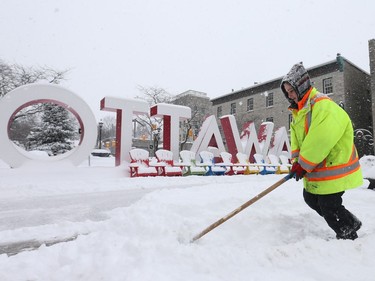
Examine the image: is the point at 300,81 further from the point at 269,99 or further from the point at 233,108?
the point at 233,108

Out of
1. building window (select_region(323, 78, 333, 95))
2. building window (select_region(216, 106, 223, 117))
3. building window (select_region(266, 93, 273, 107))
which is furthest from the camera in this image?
building window (select_region(216, 106, 223, 117))

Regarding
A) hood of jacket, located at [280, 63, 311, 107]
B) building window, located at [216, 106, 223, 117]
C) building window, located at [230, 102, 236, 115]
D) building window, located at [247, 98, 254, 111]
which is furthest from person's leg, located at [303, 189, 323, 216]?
building window, located at [216, 106, 223, 117]

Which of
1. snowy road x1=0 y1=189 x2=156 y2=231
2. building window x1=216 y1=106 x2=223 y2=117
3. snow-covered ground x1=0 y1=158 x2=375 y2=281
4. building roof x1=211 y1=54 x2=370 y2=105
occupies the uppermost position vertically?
building roof x1=211 y1=54 x2=370 y2=105

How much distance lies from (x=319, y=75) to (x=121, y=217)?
26.0 meters

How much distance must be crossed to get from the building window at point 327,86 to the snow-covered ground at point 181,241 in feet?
71.2

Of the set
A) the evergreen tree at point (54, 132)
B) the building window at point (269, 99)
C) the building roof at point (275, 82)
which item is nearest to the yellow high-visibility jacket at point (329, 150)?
the building roof at point (275, 82)

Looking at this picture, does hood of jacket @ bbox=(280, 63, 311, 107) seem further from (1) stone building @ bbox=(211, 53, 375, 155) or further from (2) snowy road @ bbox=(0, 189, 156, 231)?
(1) stone building @ bbox=(211, 53, 375, 155)

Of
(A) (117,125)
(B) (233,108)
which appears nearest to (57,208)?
(A) (117,125)

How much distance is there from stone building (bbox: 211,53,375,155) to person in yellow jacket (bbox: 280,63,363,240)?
67.9 feet

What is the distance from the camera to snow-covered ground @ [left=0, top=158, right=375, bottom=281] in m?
1.84

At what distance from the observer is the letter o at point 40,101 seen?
7.90 metres

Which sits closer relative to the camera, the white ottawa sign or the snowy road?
the snowy road

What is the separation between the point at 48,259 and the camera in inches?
83.2

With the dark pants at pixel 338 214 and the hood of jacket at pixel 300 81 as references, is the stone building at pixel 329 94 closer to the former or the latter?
the hood of jacket at pixel 300 81
